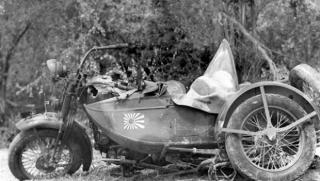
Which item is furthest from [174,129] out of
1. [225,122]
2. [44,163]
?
[44,163]

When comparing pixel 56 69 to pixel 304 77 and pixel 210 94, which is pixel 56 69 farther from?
pixel 304 77

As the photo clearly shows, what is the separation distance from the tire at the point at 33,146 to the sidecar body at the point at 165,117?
64 cm

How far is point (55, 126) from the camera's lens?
5266mm

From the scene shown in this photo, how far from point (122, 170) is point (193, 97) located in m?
1.18

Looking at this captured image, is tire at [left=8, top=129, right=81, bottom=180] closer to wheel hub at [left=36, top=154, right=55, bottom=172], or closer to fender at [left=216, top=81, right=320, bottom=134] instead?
wheel hub at [left=36, top=154, right=55, bottom=172]

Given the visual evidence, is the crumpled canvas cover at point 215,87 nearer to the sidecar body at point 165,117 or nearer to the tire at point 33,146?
the sidecar body at point 165,117

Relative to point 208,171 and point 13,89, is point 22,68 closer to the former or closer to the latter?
point 13,89

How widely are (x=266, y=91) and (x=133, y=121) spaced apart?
1.43 meters

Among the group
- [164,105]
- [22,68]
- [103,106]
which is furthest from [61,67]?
[22,68]

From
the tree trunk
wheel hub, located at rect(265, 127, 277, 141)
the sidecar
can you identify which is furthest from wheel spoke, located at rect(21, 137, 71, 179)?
the tree trunk

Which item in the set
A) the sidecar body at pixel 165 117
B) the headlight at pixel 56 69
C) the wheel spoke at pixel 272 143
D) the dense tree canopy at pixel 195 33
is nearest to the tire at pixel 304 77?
the sidecar body at pixel 165 117

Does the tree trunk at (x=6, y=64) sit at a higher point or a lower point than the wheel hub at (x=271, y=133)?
higher

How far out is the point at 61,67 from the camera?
5238 mm

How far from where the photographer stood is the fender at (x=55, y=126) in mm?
5230
